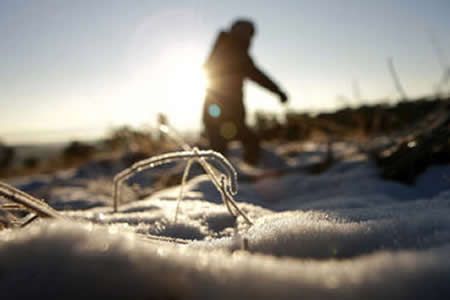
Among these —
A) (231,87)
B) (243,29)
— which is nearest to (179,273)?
(231,87)

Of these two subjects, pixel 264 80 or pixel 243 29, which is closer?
pixel 264 80

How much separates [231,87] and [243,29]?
2.65 feet

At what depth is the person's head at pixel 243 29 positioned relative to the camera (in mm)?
5605

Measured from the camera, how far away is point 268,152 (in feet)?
20.0


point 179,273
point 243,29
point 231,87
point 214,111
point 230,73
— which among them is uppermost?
point 243,29

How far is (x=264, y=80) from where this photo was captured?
5477 mm

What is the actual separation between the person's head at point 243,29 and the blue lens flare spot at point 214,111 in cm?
98

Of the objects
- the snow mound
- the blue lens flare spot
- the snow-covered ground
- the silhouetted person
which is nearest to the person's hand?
the silhouetted person

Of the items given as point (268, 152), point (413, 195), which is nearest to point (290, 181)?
point (413, 195)

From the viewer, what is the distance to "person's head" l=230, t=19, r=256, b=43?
5.61m

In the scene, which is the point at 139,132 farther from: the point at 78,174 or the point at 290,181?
the point at 290,181

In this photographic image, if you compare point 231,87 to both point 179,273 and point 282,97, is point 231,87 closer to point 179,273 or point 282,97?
point 282,97

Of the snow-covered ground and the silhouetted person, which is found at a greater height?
the silhouetted person

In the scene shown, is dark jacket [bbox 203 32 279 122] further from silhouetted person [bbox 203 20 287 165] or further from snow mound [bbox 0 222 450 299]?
snow mound [bbox 0 222 450 299]
